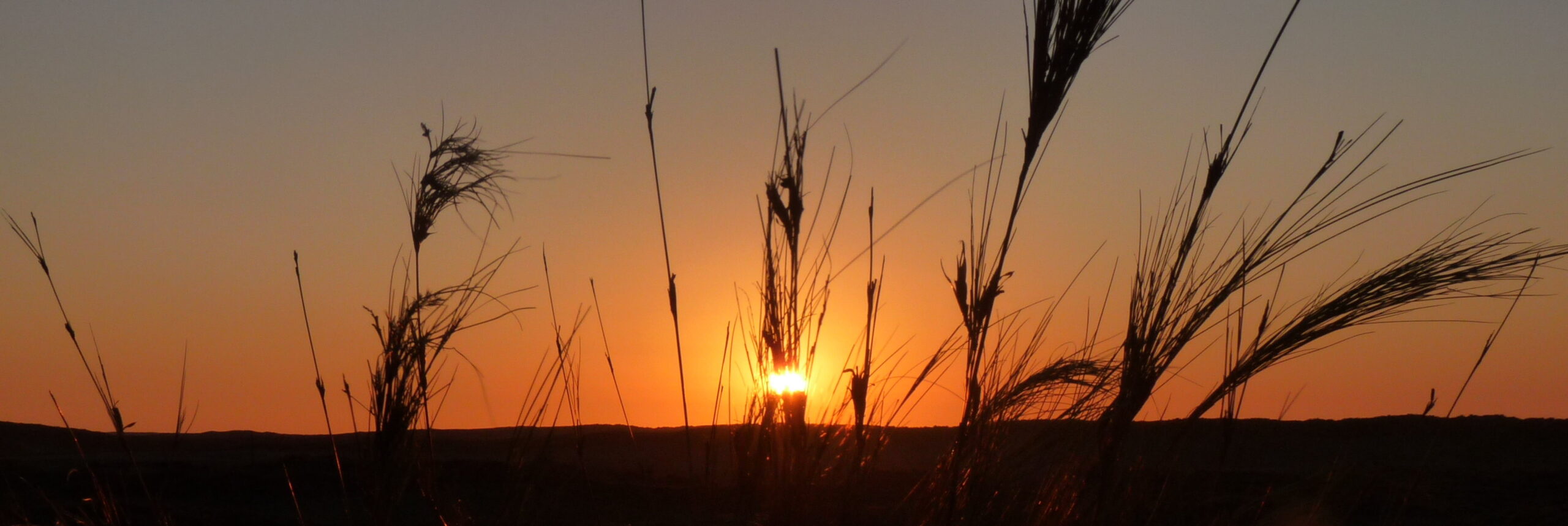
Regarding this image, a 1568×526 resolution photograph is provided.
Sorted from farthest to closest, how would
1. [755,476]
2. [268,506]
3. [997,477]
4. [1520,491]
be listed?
1. [1520,491]
2. [268,506]
3. [997,477]
4. [755,476]

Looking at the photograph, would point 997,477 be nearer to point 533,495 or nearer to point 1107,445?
point 1107,445

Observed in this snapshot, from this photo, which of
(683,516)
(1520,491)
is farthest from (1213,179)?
(1520,491)

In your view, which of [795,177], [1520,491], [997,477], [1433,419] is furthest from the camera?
[1433,419]

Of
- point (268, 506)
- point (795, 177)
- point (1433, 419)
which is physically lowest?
point (268, 506)

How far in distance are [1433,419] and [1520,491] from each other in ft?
18.2

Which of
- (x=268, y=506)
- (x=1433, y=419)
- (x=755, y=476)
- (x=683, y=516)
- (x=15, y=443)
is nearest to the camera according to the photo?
(x=755, y=476)

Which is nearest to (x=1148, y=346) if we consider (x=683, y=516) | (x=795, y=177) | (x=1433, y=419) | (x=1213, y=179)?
(x=1213, y=179)

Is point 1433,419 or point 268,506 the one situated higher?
point 1433,419

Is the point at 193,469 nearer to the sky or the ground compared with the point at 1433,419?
nearer to the ground

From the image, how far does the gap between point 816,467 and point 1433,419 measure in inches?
552

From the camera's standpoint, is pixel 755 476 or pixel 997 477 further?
pixel 997 477

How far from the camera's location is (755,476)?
182cm

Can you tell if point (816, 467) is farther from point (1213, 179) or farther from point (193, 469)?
point (193, 469)

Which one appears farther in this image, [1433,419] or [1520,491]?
[1433,419]
